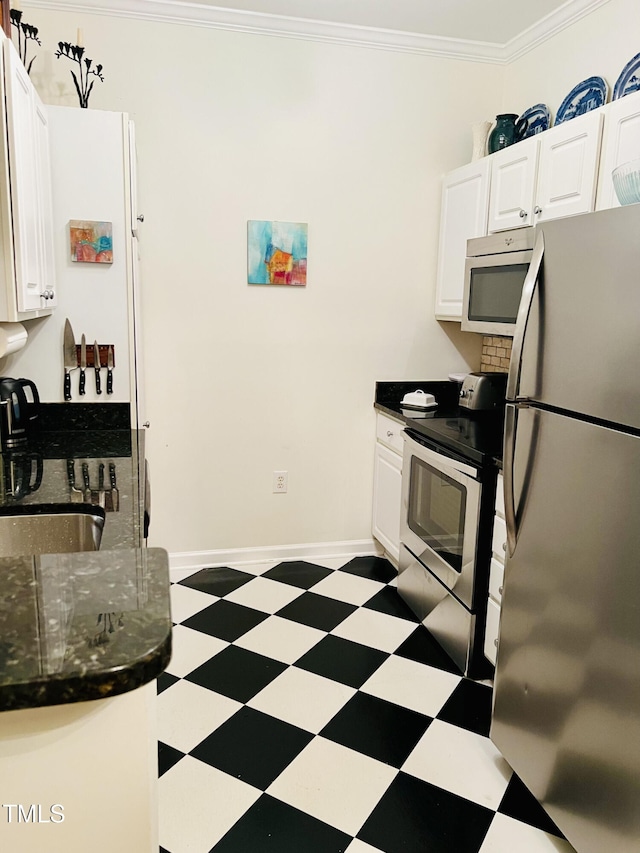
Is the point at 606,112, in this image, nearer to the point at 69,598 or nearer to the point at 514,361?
the point at 514,361

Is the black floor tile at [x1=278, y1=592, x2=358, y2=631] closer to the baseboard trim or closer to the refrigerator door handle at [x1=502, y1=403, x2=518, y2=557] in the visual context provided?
the baseboard trim

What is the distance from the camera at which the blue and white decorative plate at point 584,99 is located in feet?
7.91

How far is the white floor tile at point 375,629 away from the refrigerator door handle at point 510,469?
1.04 m

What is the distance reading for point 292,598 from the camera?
2.92m

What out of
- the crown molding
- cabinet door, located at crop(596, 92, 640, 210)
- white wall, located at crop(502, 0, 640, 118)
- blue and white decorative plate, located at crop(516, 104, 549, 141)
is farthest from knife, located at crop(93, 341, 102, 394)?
white wall, located at crop(502, 0, 640, 118)

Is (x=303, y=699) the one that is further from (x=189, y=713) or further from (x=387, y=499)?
(x=387, y=499)

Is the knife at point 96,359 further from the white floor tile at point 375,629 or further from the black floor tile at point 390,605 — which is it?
the black floor tile at point 390,605

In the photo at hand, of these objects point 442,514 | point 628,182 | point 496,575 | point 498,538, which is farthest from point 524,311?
point 442,514

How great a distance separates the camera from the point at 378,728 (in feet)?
6.70

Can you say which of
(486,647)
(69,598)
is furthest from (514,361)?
(69,598)

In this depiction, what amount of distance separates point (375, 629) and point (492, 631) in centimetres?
63

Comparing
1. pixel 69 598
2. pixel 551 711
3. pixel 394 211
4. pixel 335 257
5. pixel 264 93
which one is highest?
pixel 264 93

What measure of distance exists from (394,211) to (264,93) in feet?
2.76

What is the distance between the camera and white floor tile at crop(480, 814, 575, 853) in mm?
1586
